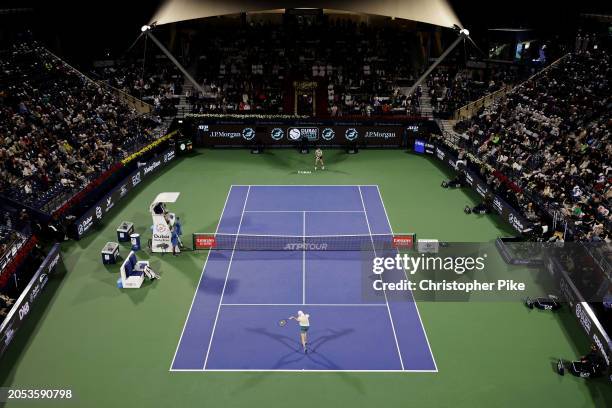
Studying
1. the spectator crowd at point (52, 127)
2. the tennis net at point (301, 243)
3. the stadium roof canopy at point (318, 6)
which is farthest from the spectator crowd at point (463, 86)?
the tennis net at point (301, 243)

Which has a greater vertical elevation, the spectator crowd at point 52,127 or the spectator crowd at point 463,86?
the spectator crowd at point 463,86

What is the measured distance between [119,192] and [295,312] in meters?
14.1

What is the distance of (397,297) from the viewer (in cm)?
1811

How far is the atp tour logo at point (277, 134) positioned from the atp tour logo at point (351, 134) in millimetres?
4594

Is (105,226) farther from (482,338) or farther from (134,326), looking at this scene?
(482,338)

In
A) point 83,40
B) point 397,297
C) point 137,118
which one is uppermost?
point 83,40

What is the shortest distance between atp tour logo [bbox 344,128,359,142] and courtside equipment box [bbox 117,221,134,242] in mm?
20077

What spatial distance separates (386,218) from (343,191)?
4.60 meters

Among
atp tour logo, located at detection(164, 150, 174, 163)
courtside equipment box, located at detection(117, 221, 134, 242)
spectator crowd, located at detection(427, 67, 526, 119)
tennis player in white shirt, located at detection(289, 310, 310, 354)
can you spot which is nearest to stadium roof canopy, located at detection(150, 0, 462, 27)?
spectator crowd, located at detection(427, 67, 526, 119)

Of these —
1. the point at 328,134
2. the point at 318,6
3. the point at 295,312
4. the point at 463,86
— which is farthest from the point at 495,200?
the point at 463,86

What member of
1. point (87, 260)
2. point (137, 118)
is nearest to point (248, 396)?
point (87, 260)

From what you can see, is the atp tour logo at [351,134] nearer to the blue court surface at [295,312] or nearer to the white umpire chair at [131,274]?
the blue court surface at [295,312]

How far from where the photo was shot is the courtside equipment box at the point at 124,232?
21922 mm

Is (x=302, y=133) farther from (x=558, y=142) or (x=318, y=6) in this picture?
(x=558, y=142)
